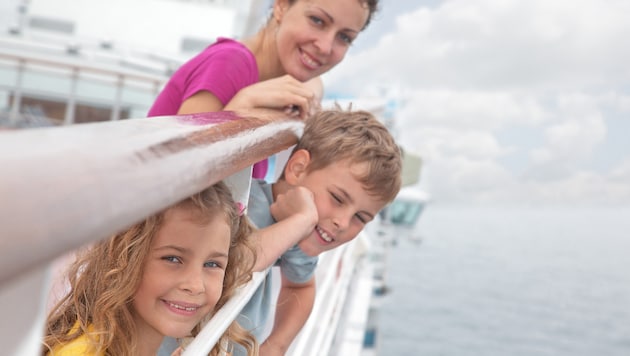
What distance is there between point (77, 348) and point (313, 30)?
95cm

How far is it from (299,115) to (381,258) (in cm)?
830

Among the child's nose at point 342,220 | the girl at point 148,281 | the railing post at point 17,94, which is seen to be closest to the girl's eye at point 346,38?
the child's nose at point 342,220

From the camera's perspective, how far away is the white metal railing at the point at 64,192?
1.07ft

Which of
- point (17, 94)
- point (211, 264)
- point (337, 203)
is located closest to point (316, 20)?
point (337, 203)

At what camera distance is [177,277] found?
960 millimetres

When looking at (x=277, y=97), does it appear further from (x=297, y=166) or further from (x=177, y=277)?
(x=177, y=277)

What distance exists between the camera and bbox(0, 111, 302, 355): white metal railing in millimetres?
325

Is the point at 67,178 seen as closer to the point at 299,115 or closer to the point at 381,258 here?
the point at 299,115

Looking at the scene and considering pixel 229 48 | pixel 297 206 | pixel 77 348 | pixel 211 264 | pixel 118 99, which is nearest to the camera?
pixel 77 348

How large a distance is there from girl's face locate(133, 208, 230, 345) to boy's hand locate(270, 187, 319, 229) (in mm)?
323

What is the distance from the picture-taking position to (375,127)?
1.64 metres

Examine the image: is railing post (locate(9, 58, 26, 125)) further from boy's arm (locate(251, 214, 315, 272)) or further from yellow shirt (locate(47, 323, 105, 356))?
yellow shirt (locate(47, 323, 105, 356))

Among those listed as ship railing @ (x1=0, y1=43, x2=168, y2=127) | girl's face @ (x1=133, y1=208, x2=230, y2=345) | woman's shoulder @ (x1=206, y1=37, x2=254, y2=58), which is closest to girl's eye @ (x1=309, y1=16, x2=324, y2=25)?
woman's shoulder @ (x1=206, y1=37, x2=254, y2=58)

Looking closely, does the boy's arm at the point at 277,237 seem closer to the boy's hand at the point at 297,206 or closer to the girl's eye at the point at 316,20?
the boy's hand at the point at 297,206
